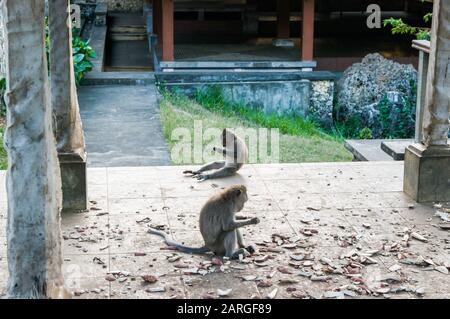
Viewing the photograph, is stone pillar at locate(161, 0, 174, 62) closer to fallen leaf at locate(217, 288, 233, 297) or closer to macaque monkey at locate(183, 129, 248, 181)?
macaque monkey at locate(183, 129, 248, 181)

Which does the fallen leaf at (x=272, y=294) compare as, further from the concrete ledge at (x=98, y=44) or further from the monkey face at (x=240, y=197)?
the concrete ledge at (x=98, y=44)

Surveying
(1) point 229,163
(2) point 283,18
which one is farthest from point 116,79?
(1) point 229,163

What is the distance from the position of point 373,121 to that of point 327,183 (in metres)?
8.81

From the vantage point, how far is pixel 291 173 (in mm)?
9914

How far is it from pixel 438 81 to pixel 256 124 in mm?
7918

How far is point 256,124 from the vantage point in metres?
16.3

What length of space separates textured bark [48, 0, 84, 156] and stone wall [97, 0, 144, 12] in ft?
80.6

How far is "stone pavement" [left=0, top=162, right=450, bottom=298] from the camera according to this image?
650cm

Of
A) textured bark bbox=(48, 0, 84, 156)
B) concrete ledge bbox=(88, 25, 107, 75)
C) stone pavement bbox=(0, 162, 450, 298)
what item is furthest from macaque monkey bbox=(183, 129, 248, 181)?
concrete ledge bbox=(88, 25, 107, 75)

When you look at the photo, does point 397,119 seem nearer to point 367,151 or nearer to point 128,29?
point 367,151

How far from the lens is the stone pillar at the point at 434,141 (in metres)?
8.46

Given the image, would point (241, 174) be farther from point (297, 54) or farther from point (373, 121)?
point (297, 54)

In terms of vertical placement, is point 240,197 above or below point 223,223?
above

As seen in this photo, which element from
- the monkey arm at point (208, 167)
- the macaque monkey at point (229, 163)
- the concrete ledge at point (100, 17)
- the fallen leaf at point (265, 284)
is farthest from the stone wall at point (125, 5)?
the fallen leaf at point (265, 284)
